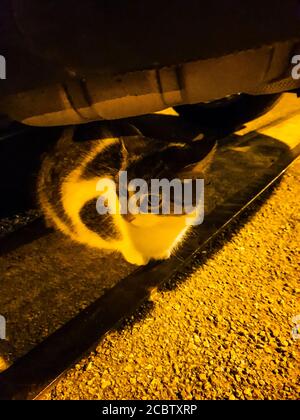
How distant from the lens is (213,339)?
1.74 meters

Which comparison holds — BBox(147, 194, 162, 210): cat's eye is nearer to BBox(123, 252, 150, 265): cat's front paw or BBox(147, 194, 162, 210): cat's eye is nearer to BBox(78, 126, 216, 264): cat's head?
BBox(78, 126, 216, 264): cat's head

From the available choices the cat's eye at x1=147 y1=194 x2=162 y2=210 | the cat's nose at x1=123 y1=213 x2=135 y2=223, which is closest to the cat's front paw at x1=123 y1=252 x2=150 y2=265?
the cat's nose at x1=123 y1=213 x2=135 y2=223

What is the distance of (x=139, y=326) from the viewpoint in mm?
1806

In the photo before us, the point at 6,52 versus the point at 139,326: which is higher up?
the point at 6,52

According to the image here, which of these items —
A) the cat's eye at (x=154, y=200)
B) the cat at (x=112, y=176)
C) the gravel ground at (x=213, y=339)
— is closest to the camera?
the gravel ground at (x=213, y=339)

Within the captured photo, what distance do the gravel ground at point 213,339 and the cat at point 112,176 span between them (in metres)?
0.38

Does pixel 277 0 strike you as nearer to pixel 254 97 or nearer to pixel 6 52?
pixel 6 52

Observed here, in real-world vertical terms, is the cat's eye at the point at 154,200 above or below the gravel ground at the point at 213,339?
above

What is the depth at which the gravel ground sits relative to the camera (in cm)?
154

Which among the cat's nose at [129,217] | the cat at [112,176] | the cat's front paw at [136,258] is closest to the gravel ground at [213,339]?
the cat's front paw at [136,258]

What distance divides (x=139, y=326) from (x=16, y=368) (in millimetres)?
572

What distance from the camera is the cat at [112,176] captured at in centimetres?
216

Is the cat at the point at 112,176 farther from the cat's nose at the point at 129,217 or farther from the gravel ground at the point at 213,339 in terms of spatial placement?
the gravel ground at the point at 213,339
